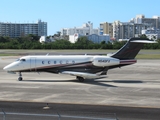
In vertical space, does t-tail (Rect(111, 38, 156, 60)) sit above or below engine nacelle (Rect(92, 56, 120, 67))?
above

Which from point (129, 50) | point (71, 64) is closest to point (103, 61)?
point (129, 50)

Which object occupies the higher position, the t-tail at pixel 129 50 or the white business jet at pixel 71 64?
the t-tail at pixel 129 50

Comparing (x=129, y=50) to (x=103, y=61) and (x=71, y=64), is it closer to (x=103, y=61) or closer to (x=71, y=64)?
(x=103, y=61)

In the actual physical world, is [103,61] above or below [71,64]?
above

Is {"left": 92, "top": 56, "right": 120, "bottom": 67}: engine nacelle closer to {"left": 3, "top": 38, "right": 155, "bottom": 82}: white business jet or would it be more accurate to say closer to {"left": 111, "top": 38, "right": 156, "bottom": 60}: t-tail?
{"left": 3, "top": 38, "right": 155, "bottom": 82}: white business jet

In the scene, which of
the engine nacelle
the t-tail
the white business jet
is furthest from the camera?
the t-tail

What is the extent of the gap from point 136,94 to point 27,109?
9987 mm

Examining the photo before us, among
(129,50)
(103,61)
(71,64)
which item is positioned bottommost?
(71,64)

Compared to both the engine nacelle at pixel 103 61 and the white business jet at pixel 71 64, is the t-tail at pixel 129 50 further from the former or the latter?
the engine nacelle at pixel 103 61

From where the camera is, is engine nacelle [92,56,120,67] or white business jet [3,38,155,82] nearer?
engine nacelle [92,56,120,67]

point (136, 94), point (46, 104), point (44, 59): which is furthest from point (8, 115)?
point (44, 59)

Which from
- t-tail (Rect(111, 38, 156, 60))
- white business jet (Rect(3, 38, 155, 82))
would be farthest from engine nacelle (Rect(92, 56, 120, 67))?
t-tail (Rect(111, 38, 156, 60))

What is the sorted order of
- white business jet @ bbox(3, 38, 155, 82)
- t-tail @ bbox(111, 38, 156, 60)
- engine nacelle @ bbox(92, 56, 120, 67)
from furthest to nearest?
1. t-tail @ bbox(111, 38, 156, 60)
2. white business jet @ bbox(3, 38, 155, 82)
3. engine nacelle @ bbox(92, 56, 120, 67)

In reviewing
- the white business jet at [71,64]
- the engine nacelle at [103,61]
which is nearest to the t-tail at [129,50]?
the white business jet at [71,64]
